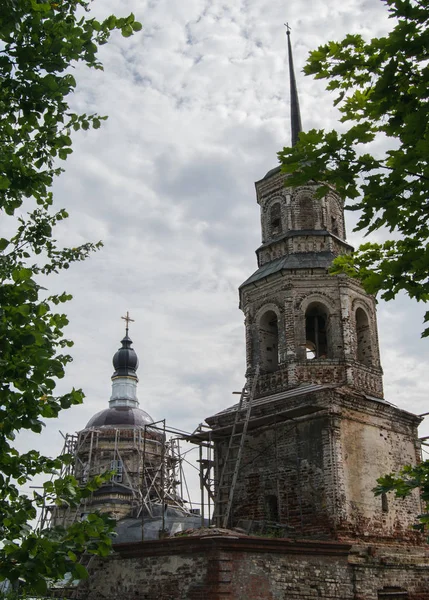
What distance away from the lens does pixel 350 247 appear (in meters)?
18.5

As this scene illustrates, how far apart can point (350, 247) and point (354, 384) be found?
4282 mm

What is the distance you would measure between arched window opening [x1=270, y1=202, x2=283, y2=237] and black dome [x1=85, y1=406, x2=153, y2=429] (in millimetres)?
16650

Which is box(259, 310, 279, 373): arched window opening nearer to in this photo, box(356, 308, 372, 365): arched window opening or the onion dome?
box(356, 308, 372, 365): arched window opening

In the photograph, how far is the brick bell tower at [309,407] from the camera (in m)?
14.7

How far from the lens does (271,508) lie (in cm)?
1561

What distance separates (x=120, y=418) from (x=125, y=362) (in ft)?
14.2

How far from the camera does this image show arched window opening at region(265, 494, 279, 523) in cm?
1547

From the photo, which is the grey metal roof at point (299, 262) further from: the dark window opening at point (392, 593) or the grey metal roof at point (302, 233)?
the dark window opening at point (392, 593)

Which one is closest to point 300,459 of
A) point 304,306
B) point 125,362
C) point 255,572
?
point 255,572

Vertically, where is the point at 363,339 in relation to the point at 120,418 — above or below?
below

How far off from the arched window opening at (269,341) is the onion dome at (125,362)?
19603 millimetres

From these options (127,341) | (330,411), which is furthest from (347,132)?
(127,341)

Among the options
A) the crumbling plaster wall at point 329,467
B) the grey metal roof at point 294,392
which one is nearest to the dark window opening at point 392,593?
the crumbling plaster wall at point 329,467

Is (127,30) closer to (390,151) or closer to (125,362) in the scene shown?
(390,151)
